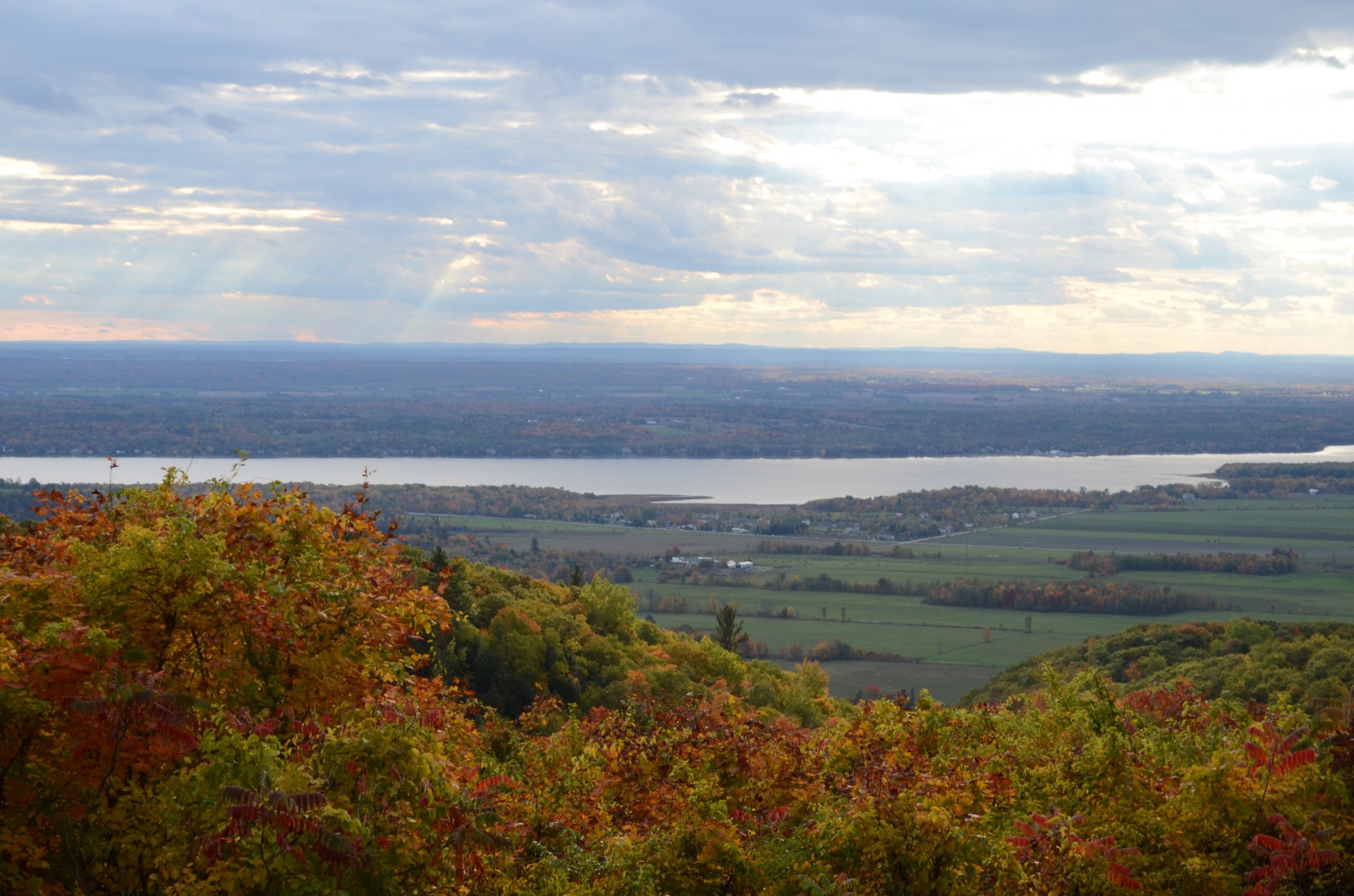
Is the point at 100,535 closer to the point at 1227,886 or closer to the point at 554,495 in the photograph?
the point at 1227,886

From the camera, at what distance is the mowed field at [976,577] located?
83.6 meters

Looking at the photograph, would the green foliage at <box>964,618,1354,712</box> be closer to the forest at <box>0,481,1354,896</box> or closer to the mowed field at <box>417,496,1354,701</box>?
the mowed field at <box>417,496,1354,701</box>

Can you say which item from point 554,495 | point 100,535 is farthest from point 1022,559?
point 100,535

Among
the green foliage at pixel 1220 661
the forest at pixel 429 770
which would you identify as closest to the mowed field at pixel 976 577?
the green foliage at pixel 1220 661

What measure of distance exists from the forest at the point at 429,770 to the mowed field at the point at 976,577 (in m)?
51.6

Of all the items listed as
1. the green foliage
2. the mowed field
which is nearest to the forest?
the green foliage

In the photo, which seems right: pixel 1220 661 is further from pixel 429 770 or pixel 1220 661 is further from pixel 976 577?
pixel 976 577

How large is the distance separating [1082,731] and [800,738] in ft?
13.4

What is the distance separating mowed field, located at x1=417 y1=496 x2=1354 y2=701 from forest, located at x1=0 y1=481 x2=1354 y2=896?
5160 cm

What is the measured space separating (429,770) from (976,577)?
10963 cm

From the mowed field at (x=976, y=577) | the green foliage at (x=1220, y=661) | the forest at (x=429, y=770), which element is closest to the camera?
the forest at (x=429, y=770)

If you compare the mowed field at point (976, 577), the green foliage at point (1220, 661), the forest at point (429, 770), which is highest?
the forest at point (429, 770)

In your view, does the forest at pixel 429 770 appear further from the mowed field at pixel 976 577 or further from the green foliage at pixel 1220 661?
the mowed field at pixel 976 577

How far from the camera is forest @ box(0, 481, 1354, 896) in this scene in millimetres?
8984
